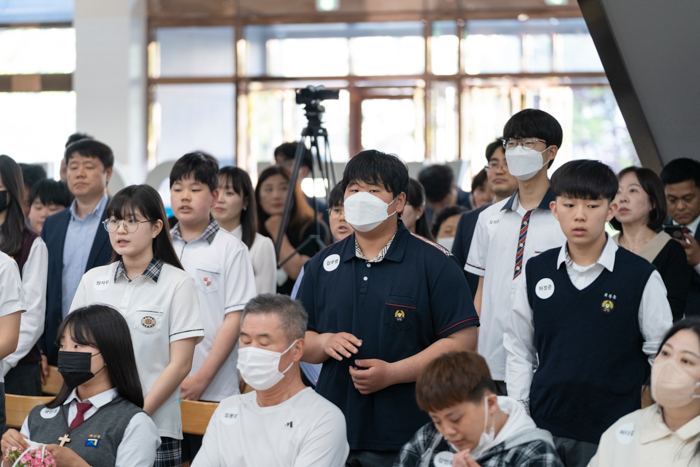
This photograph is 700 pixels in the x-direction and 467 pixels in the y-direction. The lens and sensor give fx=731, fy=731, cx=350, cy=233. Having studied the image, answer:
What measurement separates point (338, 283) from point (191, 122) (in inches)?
378

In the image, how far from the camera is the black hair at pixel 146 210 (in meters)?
2.77

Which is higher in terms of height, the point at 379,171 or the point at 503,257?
the point at 379,171

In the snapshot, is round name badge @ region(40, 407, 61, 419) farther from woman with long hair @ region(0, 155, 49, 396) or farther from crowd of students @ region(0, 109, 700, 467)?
woman with long hair @ region(0, 155, 49, 396)

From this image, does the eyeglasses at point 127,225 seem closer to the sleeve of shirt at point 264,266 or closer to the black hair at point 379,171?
the black hair at point 379,171

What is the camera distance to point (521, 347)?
2.45 m

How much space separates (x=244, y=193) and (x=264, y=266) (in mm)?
400

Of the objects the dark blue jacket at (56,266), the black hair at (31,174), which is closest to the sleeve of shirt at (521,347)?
the dark blue jacket at (56,266)

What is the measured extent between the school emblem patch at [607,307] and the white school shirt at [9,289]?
210 centimetres

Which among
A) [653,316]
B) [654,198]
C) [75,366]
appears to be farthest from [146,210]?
[654,198]

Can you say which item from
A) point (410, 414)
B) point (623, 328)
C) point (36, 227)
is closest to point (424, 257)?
point (410, 414)

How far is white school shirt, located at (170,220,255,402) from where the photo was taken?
3176 mm

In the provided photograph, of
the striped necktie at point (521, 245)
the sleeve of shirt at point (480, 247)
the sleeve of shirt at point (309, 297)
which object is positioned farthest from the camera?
the sleeve of shirt at point (480, 247)

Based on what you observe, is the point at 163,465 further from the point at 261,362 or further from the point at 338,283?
the point at 338,283

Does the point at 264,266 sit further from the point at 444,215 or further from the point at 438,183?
the point at 438,183
